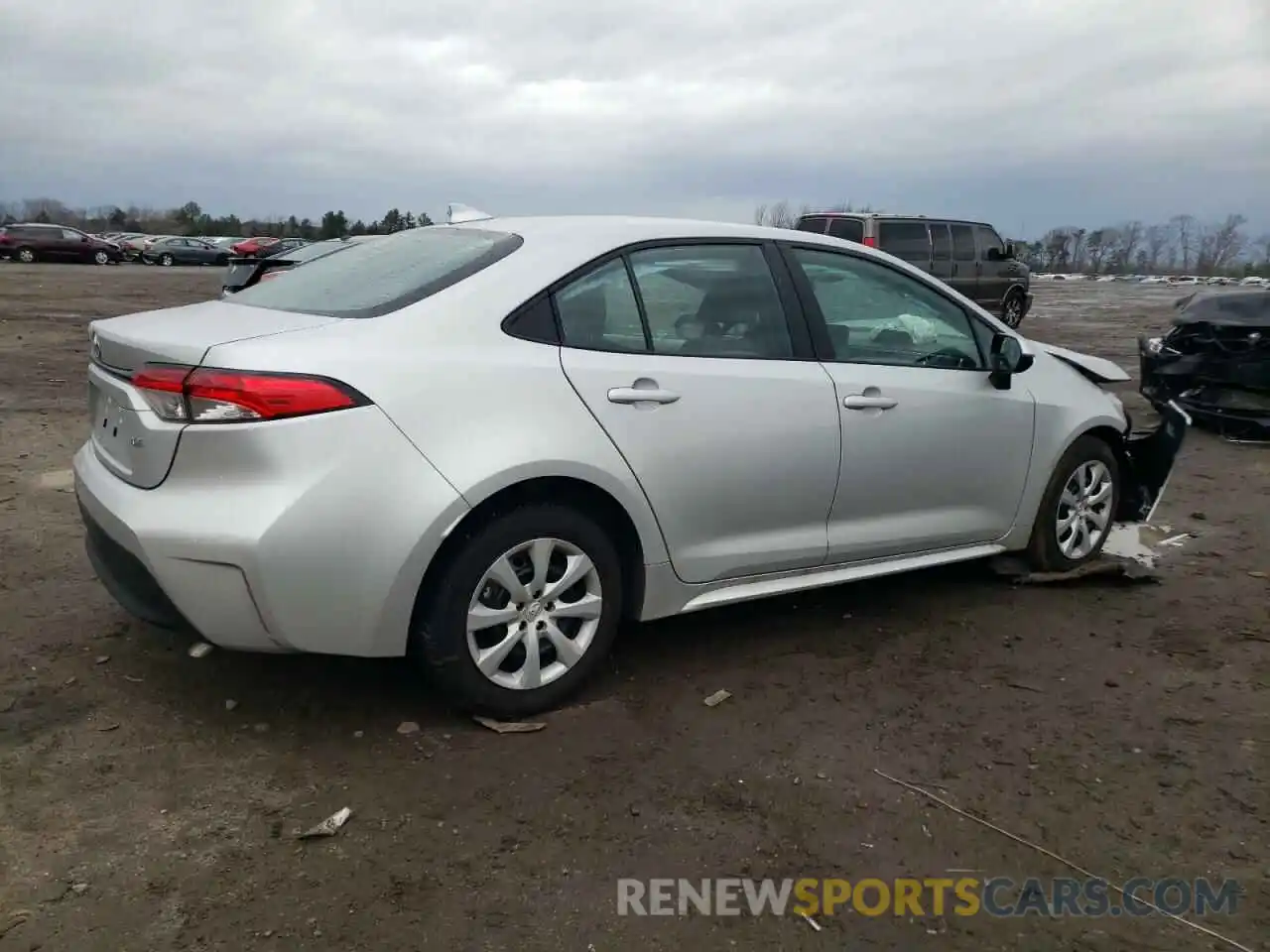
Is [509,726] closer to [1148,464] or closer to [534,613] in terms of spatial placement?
[534,613]

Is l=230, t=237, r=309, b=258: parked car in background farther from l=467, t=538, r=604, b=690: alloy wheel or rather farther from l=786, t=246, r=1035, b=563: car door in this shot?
l=467, t=538, r=604, b=690: alloy wheel

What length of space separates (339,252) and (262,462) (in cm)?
152

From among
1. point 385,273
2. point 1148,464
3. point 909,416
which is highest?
point 385,273

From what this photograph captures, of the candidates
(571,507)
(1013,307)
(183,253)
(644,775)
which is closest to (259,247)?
(183,253)

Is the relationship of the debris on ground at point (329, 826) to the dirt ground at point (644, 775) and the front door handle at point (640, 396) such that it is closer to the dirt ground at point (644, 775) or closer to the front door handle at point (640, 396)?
the dirt ground at point (644, 775)

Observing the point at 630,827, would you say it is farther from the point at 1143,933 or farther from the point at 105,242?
the point at 105,242

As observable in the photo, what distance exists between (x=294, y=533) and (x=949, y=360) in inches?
112

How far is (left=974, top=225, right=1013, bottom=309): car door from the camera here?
711 inches

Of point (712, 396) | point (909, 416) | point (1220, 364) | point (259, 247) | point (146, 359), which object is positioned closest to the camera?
point (146, 359)

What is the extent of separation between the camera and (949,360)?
4395 millimetres

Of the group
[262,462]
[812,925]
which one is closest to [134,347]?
[262,462]

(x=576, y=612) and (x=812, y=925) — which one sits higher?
(x=576, y=612)

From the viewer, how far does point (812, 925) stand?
8.09 feet

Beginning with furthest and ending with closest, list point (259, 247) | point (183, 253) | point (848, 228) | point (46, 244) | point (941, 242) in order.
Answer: point (259, 247), point (183, 253), point (46, 244), point (941, 242), point (848, 228)
